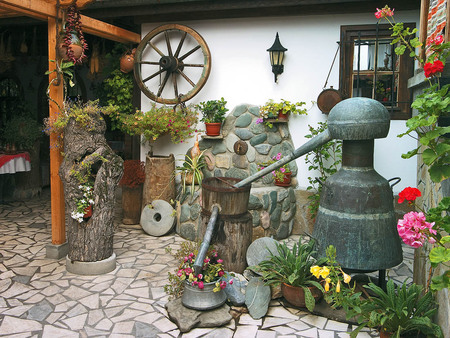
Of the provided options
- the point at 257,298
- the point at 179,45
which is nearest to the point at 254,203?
the point at 257,298

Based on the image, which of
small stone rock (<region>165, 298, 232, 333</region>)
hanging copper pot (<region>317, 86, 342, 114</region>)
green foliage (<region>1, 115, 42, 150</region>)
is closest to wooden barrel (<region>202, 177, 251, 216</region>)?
small stone rock (<region>165, 298, 232, 333</region>)

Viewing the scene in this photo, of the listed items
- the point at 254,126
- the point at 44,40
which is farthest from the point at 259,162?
the point at 44,40

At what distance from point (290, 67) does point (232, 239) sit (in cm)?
319

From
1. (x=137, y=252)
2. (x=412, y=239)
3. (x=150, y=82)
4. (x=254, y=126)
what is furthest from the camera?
(x=150, y=82)

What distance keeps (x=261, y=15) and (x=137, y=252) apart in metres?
4.11

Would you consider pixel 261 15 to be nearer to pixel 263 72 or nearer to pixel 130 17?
pixel 263 72

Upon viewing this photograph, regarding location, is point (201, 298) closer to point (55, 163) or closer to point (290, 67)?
point (55, 163)

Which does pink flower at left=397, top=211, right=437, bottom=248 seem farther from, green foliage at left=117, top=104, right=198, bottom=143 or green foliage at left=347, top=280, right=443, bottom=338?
green foliage at left=117, top=104, right=198, bottom=143

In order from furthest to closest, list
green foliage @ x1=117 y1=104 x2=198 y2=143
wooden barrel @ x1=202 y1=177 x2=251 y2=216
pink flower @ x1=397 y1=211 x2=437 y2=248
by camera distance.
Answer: green foliage @ x1=117 y1=104 x2=198 y2=143 < wooden barrel @ x1=202 y1=177 x2=251 y2=216 < pink flower @ x1=397 y1=211 x2=437 y2=248

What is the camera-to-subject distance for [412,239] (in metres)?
2.84

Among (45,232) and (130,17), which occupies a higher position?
(130,17)

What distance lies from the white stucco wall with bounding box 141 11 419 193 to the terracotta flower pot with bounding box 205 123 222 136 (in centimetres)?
47

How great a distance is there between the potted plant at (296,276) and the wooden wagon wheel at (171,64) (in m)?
3.51

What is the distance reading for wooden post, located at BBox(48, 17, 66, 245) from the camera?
5.19 meters
